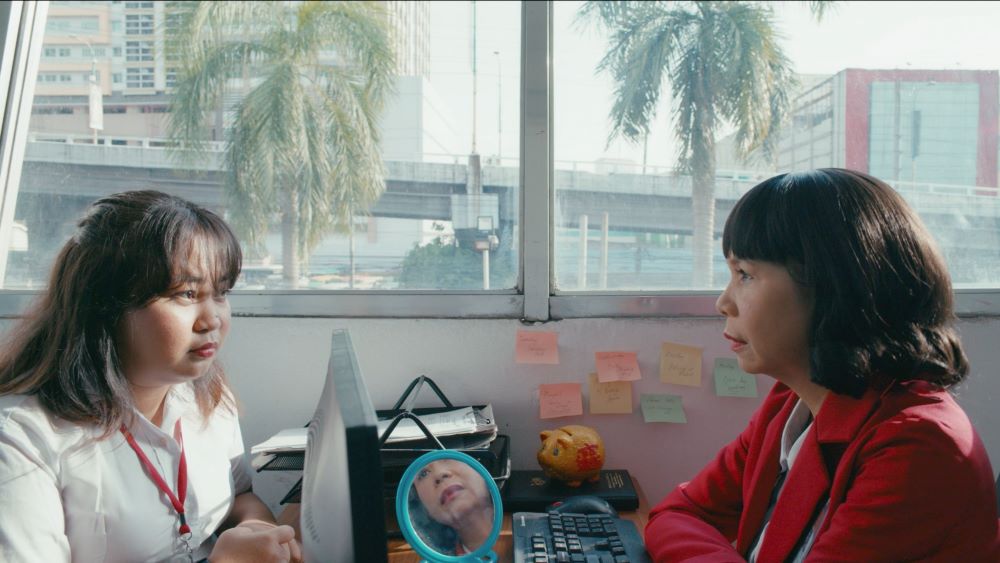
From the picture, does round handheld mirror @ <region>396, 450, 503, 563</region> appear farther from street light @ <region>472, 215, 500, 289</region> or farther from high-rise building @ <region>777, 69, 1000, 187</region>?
high-rise building @ <region>777, 69, 1000, 187</region>

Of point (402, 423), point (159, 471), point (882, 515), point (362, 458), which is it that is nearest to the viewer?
point (362, 458)

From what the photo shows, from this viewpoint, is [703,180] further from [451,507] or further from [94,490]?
[94,490]

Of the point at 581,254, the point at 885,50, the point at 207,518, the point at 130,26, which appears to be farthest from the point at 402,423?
the point at 885,50

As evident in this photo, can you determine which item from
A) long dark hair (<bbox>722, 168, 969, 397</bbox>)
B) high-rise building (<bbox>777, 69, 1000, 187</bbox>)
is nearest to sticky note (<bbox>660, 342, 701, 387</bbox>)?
high-rise building (<bbox>777, 69, 1000, 187</bbox>)

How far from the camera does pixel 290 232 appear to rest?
1732 millimetres

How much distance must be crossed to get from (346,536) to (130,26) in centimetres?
174

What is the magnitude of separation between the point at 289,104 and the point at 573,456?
1062 mm

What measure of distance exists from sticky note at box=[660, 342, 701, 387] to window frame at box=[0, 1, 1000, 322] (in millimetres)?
77

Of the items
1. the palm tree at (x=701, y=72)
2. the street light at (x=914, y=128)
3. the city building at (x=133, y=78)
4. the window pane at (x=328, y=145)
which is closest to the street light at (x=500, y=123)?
the window pane at (x=328, y=145)

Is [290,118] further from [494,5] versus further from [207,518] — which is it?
[207,518]

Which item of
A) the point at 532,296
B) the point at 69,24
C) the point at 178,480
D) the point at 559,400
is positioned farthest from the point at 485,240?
the point at 69,24

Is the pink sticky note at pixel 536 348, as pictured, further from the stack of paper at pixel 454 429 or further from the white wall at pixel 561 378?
the stack of paper at pixel 454 429

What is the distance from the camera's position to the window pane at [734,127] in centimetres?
169

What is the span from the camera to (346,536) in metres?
0.49
